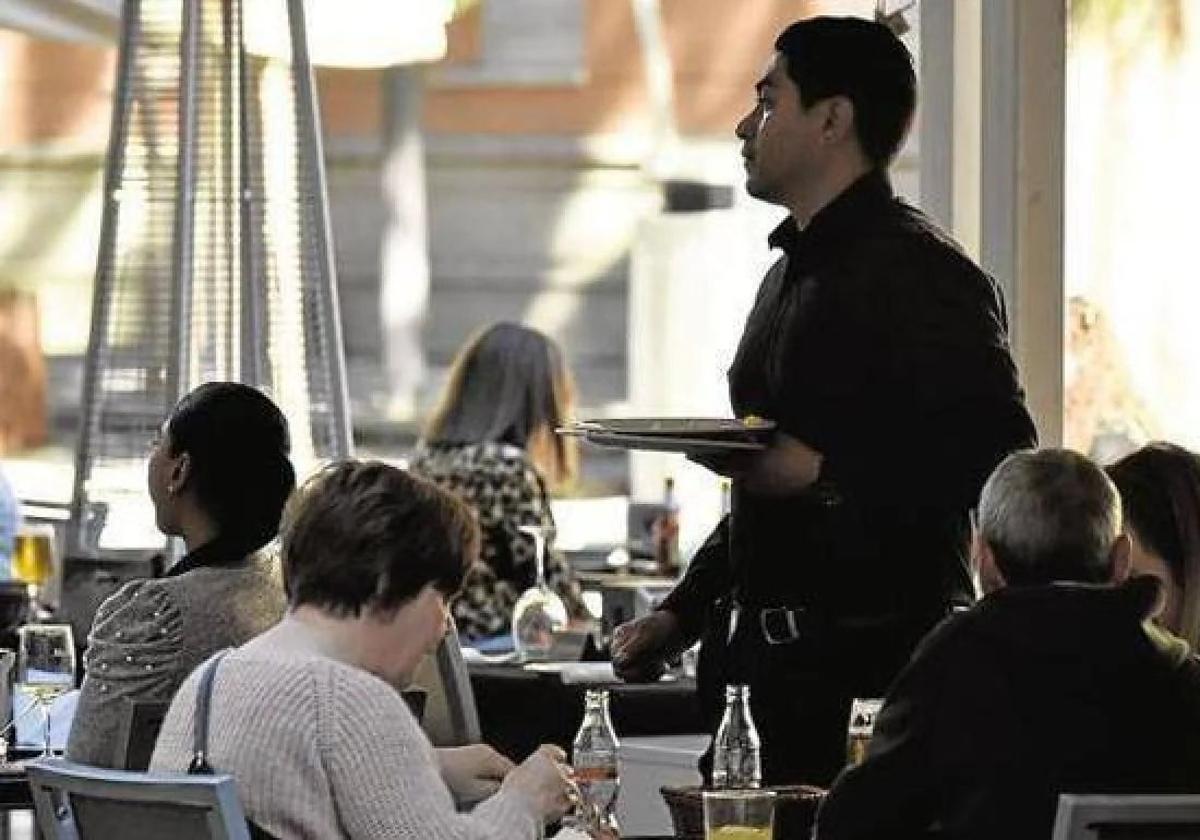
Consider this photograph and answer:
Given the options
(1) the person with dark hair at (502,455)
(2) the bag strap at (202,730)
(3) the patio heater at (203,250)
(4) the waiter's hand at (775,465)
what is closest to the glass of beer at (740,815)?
(2) the bag strap at (202,730)

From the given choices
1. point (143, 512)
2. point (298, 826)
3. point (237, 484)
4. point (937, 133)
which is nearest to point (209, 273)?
point (143, 512)

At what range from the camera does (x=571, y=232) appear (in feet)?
48.2

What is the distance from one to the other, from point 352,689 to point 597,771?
60cm

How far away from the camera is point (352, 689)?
3293mm

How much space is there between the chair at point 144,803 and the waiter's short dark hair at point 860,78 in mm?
1529

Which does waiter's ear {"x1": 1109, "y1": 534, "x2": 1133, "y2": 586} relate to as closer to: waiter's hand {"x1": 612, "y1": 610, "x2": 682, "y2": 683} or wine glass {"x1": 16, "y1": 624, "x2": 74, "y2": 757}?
waiter's hand {"x1": 612, "y1": 610, "x2": 682, "y2": 683}

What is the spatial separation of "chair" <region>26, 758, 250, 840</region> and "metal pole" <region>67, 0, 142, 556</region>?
4.61m

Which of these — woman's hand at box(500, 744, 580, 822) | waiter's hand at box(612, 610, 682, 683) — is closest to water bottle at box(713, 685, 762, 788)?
waiter's hand at box(612, 610, 682, 683)

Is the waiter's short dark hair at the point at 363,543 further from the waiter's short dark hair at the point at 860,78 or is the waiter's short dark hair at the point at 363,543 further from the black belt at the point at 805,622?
the waiter's short dark hair at the point at 860,78

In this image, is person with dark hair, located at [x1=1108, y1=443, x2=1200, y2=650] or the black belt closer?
person with dark hair, located at [x1=1108, y1=443, x2=1200, y2=650]

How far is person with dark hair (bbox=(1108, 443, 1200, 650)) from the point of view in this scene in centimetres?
418

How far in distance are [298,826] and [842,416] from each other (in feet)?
4.32

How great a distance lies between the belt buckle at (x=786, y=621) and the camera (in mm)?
4395

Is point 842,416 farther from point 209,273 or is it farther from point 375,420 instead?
point 375,420
